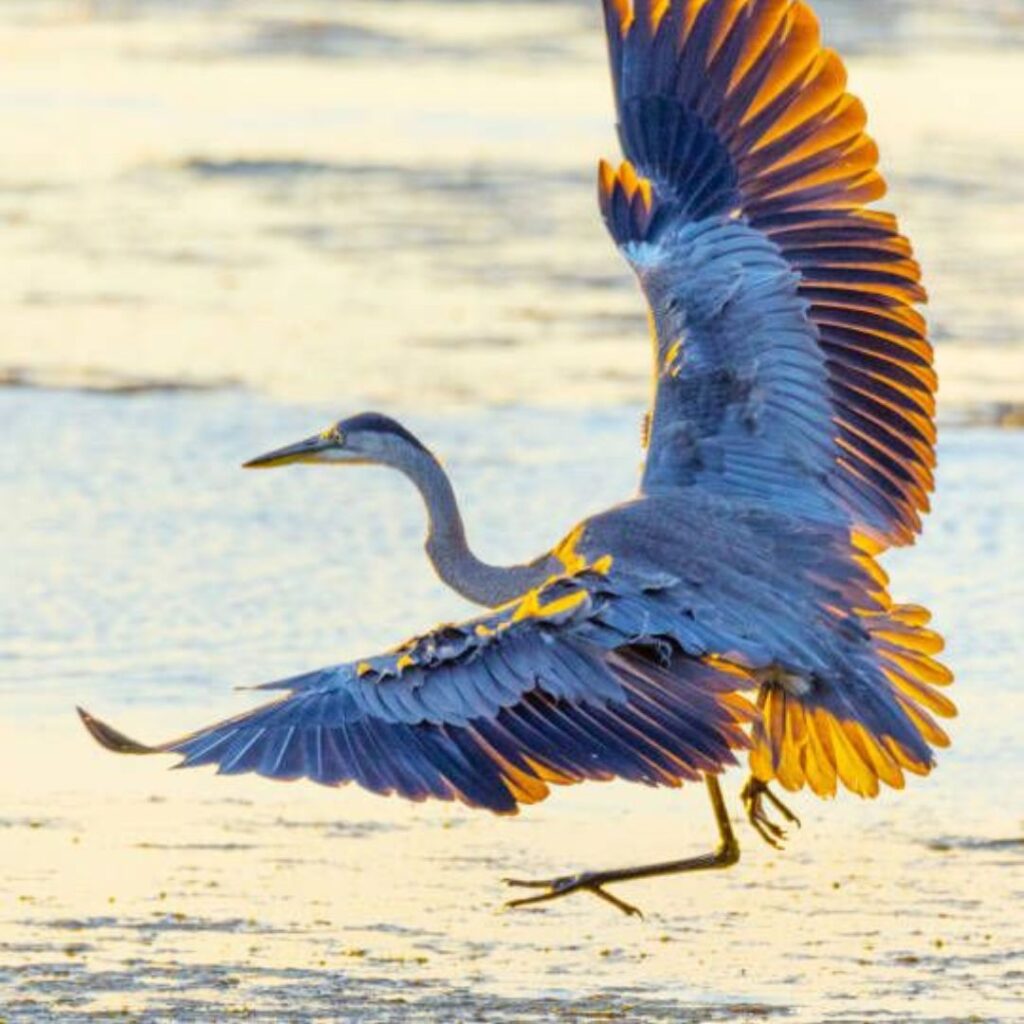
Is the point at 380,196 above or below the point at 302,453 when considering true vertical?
above

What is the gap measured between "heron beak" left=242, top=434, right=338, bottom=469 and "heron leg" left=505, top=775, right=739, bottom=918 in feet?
4.08

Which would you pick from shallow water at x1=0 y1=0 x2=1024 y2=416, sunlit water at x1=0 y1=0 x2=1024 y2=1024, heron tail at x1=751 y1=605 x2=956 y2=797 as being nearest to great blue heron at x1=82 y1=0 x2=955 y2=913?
heron tail at x1=751 y1=605 x2=956 y2=797

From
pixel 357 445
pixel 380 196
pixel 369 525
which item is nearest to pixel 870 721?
pixel 357 445

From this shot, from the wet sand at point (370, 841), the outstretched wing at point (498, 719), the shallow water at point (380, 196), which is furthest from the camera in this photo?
the shallow water at point (380, 196)

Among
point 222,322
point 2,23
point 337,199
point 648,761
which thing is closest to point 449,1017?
point 648,761

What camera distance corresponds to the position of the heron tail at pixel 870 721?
7.12m

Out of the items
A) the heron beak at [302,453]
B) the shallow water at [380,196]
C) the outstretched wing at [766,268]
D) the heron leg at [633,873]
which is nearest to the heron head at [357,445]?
the heron beak at [302,453]

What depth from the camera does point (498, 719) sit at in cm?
631

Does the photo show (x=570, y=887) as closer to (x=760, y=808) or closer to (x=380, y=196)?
(x=760, y=808)

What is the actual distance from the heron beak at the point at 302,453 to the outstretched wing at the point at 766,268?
3.30 feet

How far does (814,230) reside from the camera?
7.69m

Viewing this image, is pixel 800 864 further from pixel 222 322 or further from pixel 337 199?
pixel 337 199

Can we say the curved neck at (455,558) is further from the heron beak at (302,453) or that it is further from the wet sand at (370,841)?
the wet sand at (370,841)

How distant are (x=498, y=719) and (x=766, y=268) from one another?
169 centimetres
